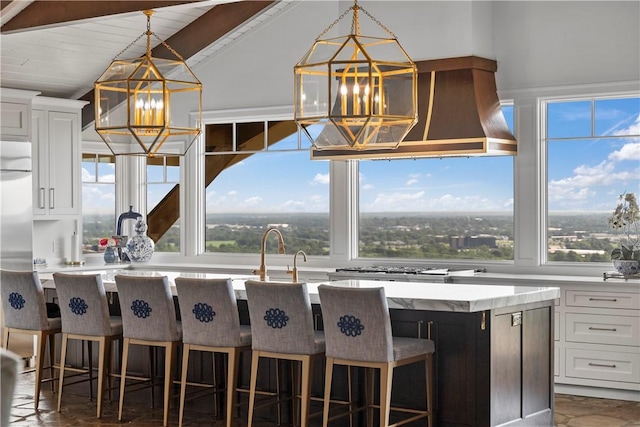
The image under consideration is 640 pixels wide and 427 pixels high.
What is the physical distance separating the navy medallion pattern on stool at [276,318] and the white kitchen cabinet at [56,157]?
13.8 ft

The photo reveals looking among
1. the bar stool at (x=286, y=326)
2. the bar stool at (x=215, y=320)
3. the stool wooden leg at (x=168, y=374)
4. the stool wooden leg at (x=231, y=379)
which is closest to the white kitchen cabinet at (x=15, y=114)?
the stool wooden leg at (x=168, y=374)

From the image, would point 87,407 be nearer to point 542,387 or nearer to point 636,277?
point 542,387

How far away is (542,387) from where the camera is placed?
5.60 meters

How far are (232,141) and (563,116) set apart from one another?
11.2ft

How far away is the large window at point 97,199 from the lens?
31.6ft

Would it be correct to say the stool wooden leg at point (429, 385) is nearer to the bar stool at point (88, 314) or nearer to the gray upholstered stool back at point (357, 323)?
the gray upholstered stool back at point (357, 323)

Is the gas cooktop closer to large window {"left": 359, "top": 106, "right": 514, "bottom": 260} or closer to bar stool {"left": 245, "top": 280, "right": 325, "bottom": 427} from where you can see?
large window {"left": 359, "top": 106, "right": 514, "bottom": 260}

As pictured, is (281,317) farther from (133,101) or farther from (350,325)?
(133,101)

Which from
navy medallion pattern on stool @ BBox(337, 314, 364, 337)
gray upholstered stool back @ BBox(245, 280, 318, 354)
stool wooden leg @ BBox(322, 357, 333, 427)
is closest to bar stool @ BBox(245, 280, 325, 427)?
gray upholstered stool back @ BBox(245, 280, 318, 354)

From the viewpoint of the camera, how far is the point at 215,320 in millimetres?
5477

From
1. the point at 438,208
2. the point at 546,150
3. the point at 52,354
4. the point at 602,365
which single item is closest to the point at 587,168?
the point at 546,150

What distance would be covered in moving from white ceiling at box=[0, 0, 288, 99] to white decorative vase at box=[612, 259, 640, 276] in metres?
3.90

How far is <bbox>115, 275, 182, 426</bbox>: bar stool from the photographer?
5.76m

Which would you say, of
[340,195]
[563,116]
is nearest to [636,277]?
[563,116]
